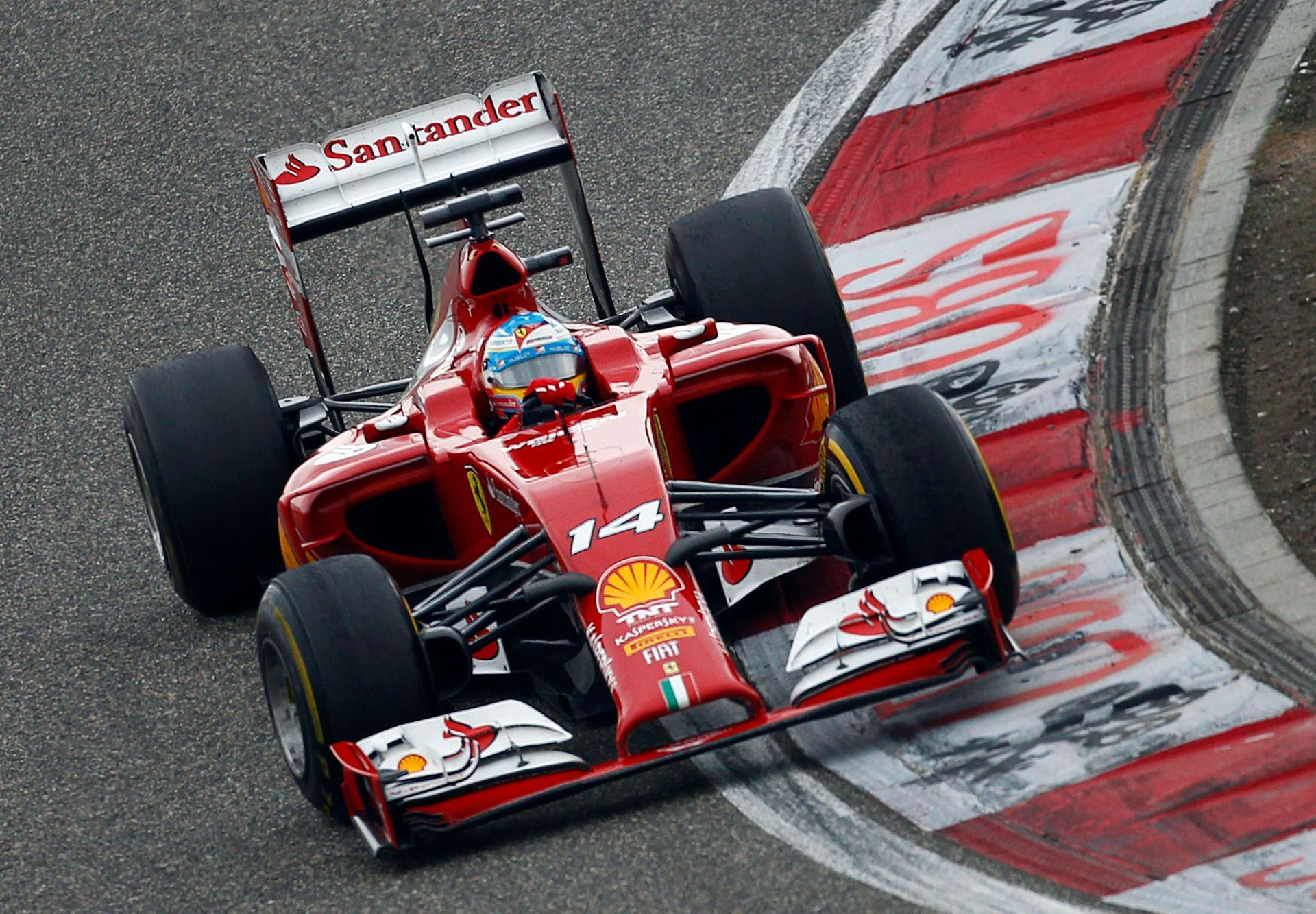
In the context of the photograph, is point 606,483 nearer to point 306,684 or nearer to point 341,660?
point 341,660

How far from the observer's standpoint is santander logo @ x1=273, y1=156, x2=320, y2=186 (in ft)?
27.0

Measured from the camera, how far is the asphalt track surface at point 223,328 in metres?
5.79

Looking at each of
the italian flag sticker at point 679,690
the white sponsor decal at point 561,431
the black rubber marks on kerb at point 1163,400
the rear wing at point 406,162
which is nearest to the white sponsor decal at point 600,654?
the italian flag sticker at point 679,690

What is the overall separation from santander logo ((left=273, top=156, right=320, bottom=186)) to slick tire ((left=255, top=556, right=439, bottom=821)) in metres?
2.69

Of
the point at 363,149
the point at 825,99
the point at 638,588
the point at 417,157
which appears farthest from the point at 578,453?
the point at 825,99

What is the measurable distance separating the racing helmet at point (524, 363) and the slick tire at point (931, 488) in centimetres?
131

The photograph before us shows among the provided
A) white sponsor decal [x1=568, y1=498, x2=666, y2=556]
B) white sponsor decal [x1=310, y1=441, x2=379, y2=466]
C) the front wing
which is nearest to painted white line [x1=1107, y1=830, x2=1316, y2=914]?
the front wing

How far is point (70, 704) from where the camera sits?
7559 millimetres

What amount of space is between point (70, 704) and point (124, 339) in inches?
168

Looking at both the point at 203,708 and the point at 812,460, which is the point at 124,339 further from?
the point at 812,460

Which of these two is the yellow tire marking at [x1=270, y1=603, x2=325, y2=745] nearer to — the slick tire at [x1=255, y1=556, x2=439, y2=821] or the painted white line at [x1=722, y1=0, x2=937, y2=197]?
the slick tire at [x1=255, y1=556, x2=439, y2=821]

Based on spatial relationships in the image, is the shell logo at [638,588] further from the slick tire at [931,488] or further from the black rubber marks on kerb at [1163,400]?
the black rubber marks on kerb at [1163,400]

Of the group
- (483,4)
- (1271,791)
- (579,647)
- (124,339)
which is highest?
(483,4)

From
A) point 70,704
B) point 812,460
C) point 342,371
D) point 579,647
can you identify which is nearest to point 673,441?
point 812,460
